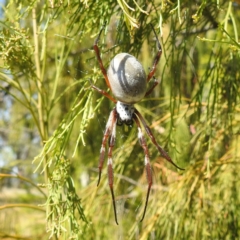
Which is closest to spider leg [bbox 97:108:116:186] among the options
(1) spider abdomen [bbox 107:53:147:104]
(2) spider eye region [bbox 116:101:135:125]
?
(2) spider eye region [bbox 116:101:135:125]

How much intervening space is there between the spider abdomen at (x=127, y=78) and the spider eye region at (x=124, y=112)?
83 mm

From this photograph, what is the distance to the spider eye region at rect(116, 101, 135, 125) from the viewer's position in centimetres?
119

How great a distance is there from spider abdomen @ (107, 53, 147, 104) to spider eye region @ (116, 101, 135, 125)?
8cm

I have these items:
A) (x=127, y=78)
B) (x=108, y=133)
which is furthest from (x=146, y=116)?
(x=127, y=78)

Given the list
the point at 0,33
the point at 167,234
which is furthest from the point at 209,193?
the point at 0,33

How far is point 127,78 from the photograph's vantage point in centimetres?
108

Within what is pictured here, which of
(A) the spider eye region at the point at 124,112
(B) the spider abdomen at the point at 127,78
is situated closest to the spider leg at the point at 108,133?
(A) the spider eye region at the point at 124,112

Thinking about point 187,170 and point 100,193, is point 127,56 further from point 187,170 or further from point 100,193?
point 100,193

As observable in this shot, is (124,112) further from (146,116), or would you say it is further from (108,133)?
(146,116)

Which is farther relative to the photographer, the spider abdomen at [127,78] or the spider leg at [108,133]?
the spider leg at [108,133]

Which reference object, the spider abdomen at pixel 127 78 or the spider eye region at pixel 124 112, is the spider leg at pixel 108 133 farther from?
the spider abdomen at pixel 127 78

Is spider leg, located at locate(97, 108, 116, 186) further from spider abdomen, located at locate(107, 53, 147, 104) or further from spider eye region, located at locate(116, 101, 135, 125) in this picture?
spider abdomen, located at locate(107, 53, 147, 104)

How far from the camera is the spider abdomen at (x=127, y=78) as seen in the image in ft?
3.55

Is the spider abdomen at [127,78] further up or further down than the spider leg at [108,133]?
further up
